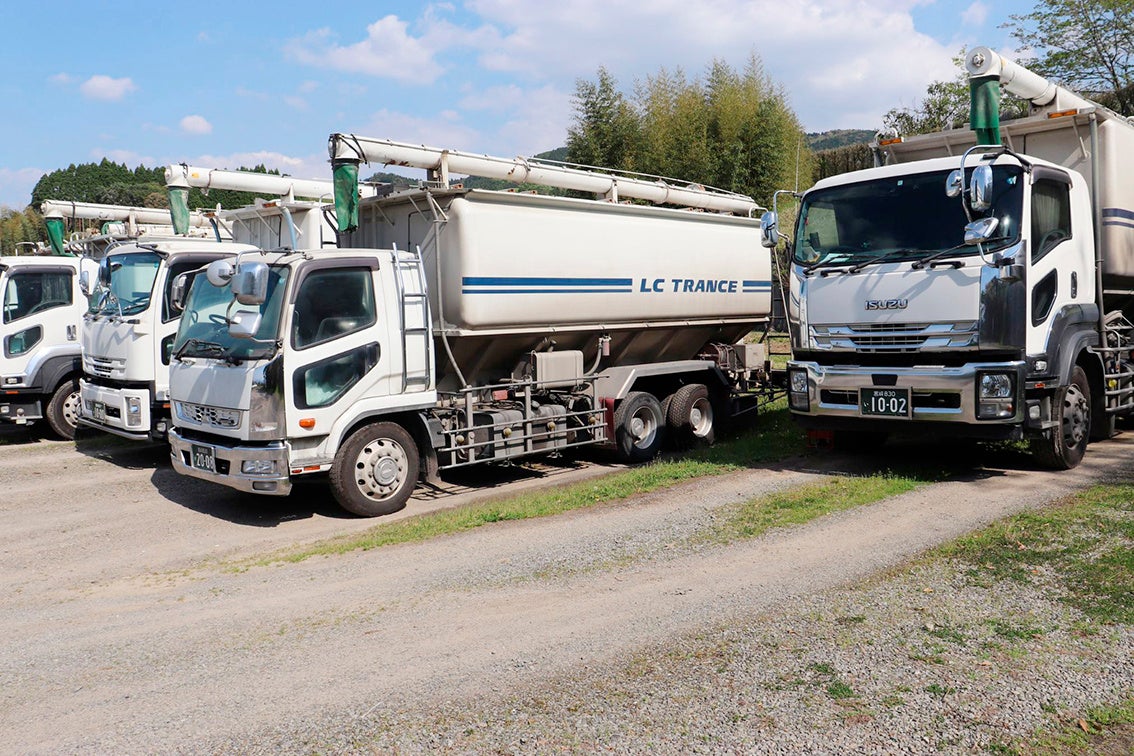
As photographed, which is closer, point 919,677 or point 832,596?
point 919,677

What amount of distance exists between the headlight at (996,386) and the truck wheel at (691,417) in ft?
14.2

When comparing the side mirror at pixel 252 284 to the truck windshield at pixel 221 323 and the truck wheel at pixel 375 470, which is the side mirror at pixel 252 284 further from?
the truck wheel at pixel 375 470

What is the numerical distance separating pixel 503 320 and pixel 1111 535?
6083 millimetres

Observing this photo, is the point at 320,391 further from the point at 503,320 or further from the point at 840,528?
the point at 840,528

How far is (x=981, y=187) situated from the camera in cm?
823

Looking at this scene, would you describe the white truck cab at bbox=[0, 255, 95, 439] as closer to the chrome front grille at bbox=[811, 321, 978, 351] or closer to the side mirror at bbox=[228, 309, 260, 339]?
the side mirror at bbox=[228, 309, 260, 339]

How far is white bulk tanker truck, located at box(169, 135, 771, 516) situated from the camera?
8328 millimetres

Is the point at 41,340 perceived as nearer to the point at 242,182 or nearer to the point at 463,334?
the point at 242,182

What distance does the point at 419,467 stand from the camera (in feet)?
30.9

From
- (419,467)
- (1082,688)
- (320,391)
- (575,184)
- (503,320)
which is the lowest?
(1082,688)

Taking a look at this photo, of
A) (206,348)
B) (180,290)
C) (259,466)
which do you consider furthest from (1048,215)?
(180,290)

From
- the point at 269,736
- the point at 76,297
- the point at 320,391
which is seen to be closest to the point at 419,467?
the point at 320,391

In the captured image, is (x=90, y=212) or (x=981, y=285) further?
(x=90, y=212)

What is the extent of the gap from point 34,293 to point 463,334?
7537 millimetres
